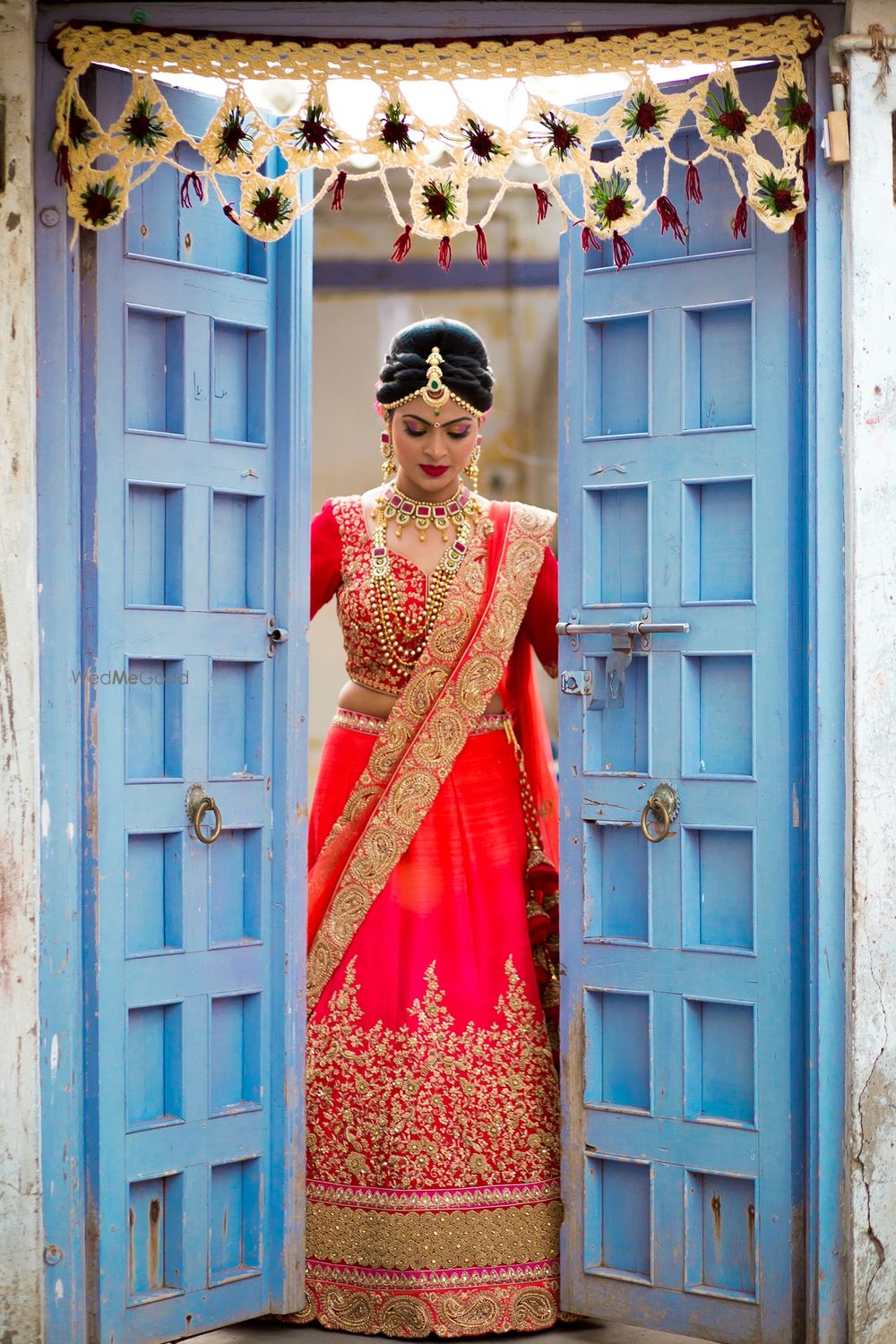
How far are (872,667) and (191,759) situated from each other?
4.71ft

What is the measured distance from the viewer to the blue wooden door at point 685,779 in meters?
3.28

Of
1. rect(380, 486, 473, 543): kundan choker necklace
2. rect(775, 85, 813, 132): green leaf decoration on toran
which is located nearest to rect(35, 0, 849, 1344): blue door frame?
rect(775, 85, 813, 132): green leaf decoration on toran

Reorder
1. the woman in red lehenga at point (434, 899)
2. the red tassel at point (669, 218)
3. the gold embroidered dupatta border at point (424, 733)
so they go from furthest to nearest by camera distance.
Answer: the gold embroidered dupatta border at point (424, 733), the woman in red lehenga at point (434, 899), the red tassel at point (669, 218)

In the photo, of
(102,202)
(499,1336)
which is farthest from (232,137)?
(499,1336)

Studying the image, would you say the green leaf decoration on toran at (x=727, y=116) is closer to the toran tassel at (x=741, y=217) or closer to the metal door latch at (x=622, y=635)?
the toran tassel at (x=741, y=217)

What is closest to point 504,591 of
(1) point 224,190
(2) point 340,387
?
(1) point 224,190

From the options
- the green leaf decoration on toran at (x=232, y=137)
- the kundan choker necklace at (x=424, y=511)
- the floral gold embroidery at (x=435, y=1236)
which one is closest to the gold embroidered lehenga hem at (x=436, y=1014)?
the floral gold embroidery at (x=435, y=1236)

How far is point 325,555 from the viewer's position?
13.4ft

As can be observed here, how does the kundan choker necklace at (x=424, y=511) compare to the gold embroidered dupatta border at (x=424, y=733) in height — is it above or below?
above

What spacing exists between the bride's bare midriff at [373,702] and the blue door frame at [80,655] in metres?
1.04

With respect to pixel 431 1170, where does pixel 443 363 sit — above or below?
above

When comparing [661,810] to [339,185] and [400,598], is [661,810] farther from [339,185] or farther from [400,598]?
[339,185]

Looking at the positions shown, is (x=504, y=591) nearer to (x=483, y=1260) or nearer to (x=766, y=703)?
(x=766, y=703)

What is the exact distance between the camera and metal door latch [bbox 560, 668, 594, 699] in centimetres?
354
